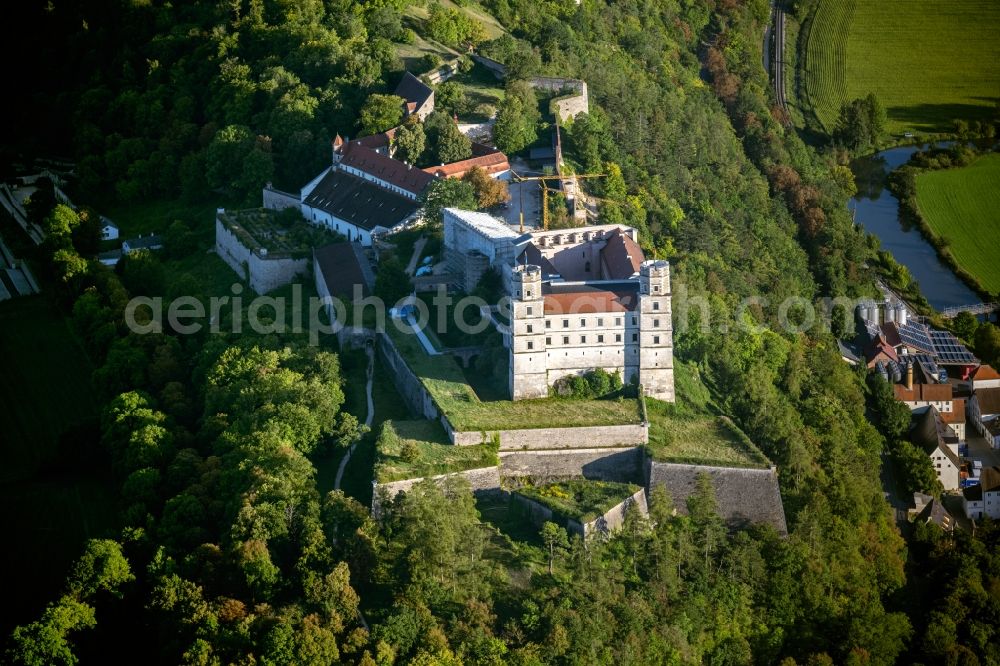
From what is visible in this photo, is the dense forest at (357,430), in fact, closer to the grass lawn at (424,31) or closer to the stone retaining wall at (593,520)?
the stone retaining wall at (593,520)

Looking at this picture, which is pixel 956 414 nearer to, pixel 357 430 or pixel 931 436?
pixel 931 436

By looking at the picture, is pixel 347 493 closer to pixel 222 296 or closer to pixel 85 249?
pixel 222 296

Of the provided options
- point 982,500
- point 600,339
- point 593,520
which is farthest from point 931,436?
point 593,520

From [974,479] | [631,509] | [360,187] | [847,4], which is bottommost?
[974,479]

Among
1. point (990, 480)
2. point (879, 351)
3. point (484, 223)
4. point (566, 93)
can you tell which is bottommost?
point (990, 480)

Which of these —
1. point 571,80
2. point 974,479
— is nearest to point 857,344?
point 974,479

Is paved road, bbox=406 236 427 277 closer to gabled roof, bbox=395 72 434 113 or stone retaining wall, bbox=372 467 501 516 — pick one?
gabled roof, bbox=395 72 434 113
